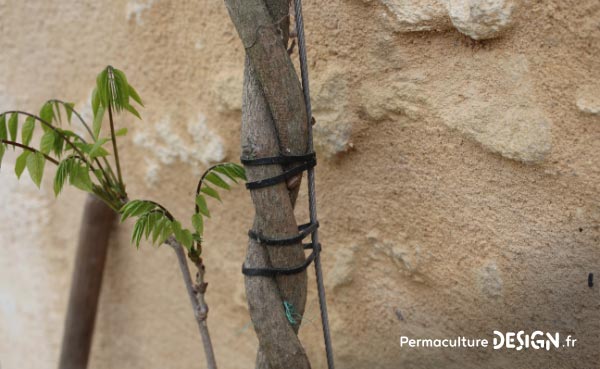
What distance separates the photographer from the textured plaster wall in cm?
91

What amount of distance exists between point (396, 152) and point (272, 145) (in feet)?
0.84

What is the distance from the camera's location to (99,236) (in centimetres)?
158

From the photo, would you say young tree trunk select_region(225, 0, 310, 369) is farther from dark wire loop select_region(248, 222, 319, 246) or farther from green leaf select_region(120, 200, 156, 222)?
green leaf select_region(120, 200, 156, 222)

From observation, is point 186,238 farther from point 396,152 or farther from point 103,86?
point 396,152

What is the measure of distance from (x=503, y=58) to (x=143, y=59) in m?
0.76

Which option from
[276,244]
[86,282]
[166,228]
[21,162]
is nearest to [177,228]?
[166,228]

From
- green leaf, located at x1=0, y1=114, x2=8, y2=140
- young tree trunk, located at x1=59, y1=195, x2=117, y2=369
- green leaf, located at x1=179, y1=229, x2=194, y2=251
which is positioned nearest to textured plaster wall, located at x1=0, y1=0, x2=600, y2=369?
young tree trunk, located at x1=59, y1=195, x2=117, y2=369

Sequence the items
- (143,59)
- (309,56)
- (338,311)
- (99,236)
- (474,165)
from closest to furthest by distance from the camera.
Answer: (474,165) → (309,56) → (338,311) → (143,59) → (99,236)

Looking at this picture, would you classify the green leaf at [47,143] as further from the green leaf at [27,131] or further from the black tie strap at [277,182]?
the black tie strap at [277,182]

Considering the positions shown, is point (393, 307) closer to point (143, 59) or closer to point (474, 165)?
point (474, 165)

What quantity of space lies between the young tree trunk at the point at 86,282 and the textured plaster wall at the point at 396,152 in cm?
10

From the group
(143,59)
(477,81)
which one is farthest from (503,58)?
(143,59)

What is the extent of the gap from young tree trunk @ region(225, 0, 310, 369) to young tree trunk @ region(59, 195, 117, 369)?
74 centimetres

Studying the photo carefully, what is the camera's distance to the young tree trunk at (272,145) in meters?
0.88
